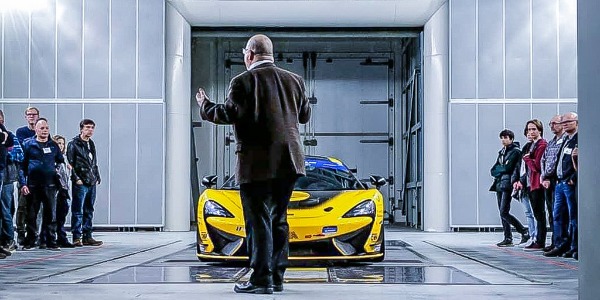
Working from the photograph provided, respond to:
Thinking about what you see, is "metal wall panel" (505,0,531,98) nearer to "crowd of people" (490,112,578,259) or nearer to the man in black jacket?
"crowd of people" (490,112,578,259)

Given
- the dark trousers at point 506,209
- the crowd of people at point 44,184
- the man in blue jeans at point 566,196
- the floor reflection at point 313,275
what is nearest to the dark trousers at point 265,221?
the floor reflection at point 313,275

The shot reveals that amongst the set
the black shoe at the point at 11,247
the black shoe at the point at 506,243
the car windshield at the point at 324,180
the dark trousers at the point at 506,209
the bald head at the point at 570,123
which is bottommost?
the black shoe at the point at 506,243

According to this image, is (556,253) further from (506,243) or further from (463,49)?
(463,49)

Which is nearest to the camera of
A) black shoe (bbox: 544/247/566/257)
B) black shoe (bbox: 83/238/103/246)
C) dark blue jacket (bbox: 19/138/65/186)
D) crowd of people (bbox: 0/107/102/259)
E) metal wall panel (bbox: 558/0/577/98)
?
black shoe (bbox: 544/247/566/257)

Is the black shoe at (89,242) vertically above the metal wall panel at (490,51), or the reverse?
the metal wall panel at (490,51)

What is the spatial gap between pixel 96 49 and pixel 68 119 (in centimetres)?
163

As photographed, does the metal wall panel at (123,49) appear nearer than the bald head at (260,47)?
No

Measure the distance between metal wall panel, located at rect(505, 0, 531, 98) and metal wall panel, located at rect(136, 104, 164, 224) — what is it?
297 inches

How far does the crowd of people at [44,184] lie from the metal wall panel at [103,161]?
572 centimetres

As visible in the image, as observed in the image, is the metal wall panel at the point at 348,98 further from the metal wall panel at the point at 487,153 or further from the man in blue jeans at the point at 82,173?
the man in blue jeans at the point at 82,173

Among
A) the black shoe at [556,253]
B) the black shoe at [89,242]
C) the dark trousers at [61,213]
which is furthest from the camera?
the black shoe at [89,242]

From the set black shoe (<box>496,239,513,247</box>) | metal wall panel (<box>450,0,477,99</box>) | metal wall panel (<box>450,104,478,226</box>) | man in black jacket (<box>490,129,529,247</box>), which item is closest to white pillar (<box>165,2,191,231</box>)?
metal wall panel (<box>450,104,478,226</box>)

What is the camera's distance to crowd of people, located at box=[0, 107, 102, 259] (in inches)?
435

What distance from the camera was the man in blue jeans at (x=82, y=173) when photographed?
1184 centimetres
